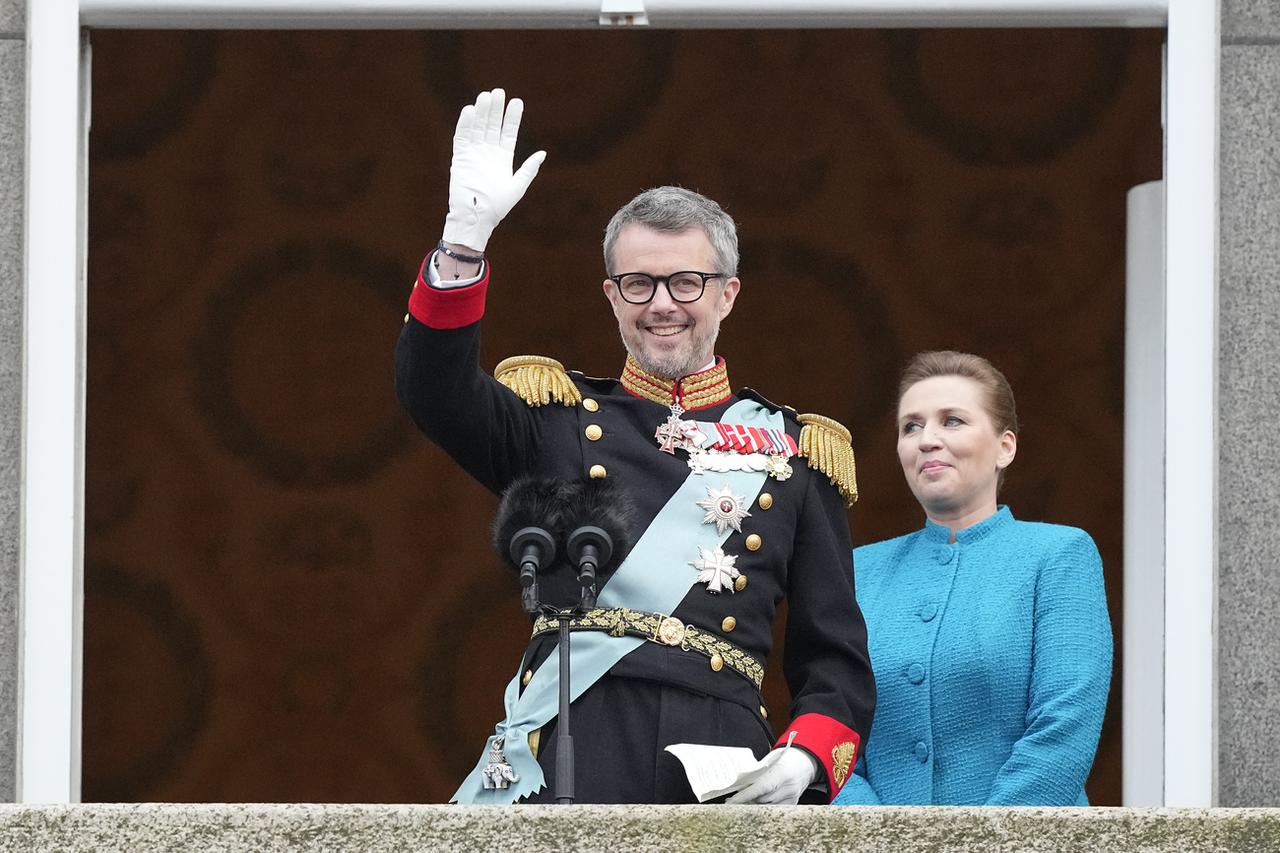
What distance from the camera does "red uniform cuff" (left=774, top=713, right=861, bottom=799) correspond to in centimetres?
429

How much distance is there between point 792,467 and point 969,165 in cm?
392

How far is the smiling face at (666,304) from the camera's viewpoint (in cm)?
450

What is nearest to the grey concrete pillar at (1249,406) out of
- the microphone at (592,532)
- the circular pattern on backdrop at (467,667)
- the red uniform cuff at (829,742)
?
the red uniform cuff at (829,742)

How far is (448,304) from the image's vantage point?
417cm

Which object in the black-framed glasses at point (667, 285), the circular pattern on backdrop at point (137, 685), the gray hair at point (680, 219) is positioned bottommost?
the circular pattern on backdrop at point (137, 685)

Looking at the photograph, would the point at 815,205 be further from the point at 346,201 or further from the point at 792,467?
the point at 792,467

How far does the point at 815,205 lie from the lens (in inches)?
332

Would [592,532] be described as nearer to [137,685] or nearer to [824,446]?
[824,446]

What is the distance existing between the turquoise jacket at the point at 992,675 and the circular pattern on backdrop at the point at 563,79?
11.7ft

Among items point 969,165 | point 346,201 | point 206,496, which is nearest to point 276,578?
point 206,496

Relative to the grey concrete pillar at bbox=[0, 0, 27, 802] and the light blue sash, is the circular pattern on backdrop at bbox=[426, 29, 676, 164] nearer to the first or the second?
the grey concrete pillar at bbox=[0, 0, 27, 802]

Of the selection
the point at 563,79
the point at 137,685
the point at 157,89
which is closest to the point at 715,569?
the point at 563,79

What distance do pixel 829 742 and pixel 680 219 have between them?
903 mm

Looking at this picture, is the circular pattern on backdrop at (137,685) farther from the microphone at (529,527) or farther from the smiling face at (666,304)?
the microphone at (529,527)
